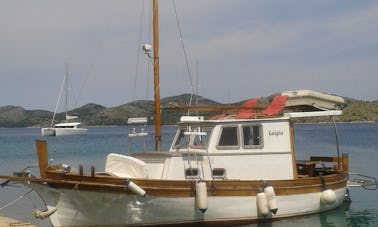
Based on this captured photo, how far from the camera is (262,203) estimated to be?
15.9 m

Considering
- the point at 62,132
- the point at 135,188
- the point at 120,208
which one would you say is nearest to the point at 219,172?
the point at 135,188

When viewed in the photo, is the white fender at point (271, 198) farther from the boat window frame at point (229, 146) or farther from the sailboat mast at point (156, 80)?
the sailboat mast at point (156, 80)

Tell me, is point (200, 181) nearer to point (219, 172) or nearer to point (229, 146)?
point (219, 172)

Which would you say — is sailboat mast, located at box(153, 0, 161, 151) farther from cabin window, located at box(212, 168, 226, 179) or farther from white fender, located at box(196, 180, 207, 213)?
white fender, located at box(196, 180, 207, 213)

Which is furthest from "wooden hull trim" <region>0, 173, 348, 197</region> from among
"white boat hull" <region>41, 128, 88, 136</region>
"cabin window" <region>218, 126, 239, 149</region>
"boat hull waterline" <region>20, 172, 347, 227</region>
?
"white boat hull" <region>41, 128, 88, 136</region>

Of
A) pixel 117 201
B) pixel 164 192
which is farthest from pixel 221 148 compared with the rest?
pixel 117 201

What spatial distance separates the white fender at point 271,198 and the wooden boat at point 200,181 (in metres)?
0.03

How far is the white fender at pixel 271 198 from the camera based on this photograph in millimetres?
15852

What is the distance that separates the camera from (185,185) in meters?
15.0

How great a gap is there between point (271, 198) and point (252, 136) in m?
2.07

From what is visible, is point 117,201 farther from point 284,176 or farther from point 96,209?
point 284,176

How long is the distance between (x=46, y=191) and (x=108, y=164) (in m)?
1.84

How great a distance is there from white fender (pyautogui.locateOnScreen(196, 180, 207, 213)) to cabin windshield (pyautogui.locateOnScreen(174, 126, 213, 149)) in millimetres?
1938

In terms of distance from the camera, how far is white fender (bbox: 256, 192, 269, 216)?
15875mm
